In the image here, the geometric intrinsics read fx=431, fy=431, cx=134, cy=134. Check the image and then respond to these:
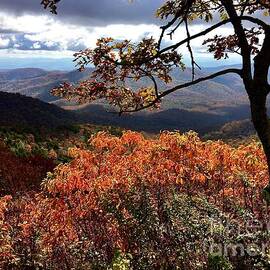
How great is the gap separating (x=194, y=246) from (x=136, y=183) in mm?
2748

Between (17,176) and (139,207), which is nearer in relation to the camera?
(139,207)

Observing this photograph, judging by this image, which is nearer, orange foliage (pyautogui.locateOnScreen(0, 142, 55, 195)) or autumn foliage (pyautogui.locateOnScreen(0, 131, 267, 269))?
autumn foliage (pyautogui.locateOnScreen(0, 131, 267, 269))

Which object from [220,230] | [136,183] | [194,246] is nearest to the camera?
[220,230]

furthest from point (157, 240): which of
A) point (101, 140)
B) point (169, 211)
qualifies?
point (101, 140)

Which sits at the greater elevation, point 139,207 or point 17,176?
point 139,207

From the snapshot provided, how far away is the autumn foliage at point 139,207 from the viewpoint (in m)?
12.3

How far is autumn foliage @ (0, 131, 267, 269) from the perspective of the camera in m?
12.3

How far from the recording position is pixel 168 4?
28.0 ft

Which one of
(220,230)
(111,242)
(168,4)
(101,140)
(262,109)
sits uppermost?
(168,4)

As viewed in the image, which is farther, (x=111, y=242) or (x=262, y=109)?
(x=111, y=242)

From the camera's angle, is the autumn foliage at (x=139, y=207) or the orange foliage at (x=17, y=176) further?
the orange foliage at (x=17, y=176)

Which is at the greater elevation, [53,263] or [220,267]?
[220,267]

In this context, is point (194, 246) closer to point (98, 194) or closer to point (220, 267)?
point (220, 267)

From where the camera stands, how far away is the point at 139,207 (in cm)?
1270
